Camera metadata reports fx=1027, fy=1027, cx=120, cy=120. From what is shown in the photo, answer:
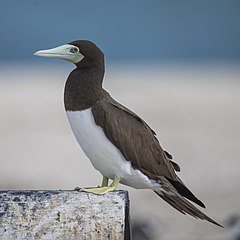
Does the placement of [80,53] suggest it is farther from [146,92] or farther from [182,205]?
[146,92]

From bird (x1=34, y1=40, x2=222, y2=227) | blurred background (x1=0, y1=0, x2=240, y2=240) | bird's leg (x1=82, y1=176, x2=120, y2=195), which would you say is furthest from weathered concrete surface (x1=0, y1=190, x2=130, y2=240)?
blurred background (x1=0, y1=0, x2=240, y2=240)

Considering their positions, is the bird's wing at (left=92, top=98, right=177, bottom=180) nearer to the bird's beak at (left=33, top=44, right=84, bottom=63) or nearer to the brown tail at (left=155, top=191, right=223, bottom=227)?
the brown tail at (left=155, top=191, right=223, bottom=227)

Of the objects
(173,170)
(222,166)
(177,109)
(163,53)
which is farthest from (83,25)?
(173,170)

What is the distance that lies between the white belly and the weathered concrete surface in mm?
1038

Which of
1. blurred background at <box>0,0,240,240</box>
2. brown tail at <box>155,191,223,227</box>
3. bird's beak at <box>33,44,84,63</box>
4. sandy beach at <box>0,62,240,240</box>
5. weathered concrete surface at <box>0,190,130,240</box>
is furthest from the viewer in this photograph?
blurred background at <box>0,0,240,240</box>

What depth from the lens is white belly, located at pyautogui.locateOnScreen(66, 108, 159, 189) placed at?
670 cm

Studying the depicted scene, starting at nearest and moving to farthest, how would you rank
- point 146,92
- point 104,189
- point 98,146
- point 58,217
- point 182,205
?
1. point 58,217
2. point 104,189
3. point 98,146
4. point 182,205
5. point 146,92

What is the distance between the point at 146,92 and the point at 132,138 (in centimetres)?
1844

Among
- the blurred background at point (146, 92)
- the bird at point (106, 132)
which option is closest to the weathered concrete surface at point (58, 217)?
the bird at point (106, 132)

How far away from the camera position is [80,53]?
6.78m

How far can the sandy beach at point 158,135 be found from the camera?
589 inches

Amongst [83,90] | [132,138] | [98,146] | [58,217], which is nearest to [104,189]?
[98,146]

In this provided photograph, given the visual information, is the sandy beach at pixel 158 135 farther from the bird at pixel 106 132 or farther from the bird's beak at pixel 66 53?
the bird's beak at pixel 66 53

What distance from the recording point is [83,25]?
120 ft
